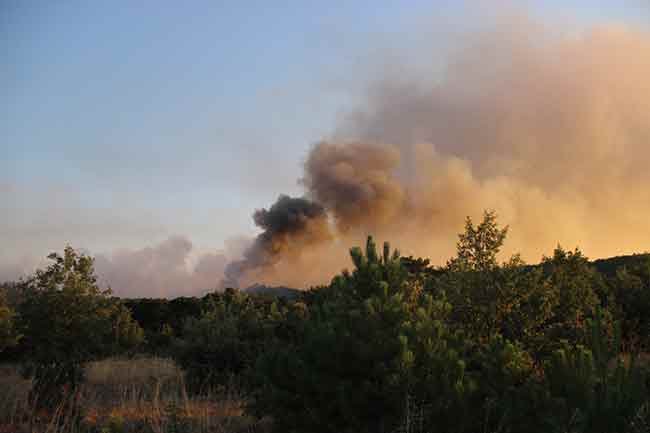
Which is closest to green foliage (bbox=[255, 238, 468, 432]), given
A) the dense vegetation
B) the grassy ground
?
the dense vegetation

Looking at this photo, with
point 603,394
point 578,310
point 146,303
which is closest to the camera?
point 603,394

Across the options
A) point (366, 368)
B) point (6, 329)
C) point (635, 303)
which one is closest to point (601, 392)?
point (366, 368)

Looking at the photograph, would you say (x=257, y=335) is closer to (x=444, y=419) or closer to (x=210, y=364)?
(x=210, y=364)

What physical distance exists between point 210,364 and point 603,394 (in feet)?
45.7

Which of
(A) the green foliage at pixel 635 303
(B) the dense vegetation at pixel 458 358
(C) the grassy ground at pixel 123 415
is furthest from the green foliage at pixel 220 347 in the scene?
(A) the green foliage at pixel 635 303

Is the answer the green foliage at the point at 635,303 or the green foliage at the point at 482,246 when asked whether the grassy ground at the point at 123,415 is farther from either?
the green foliage at the point at 635,303

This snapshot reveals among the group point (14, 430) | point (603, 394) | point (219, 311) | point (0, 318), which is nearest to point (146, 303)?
Result: point (0, 318)

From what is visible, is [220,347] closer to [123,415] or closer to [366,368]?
[123,415]

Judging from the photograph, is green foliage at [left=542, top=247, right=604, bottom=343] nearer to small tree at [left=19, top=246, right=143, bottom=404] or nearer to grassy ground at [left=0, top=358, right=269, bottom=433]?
grassy ground at [left=0, top=358, right=269, bottom=433]

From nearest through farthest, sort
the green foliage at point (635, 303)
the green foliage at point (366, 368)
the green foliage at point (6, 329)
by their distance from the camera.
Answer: the green foliage at point (366, 368), the green foliage at point (635, 303), the green foliage at point (6, 329)

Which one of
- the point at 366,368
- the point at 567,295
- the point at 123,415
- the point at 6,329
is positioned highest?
the point at 567,295

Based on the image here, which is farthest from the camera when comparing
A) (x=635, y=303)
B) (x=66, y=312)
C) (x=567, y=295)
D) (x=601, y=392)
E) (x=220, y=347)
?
(x=66, y=312)

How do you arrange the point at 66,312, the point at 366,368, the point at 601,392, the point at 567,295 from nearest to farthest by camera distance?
the point at 601,392 → the point at 366,368 → the point at 567,295 → the point at 66,312

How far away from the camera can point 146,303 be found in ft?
146
